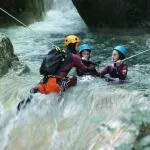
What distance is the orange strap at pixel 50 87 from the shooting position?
875 cm

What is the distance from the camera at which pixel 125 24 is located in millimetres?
17797

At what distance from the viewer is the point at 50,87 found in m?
8.76

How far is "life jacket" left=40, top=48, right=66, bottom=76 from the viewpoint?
8.77 m

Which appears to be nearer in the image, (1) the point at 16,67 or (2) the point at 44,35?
(1) the point at 16,67

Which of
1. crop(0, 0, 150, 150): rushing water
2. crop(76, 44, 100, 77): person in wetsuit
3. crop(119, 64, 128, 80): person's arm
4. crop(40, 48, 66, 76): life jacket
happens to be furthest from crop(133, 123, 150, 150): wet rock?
crop(76, 44, 100, 77): person in wetsuit

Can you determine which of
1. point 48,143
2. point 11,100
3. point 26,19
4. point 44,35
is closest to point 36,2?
point 26,19

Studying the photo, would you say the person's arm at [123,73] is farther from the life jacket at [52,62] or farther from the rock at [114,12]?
the rock at [114,12]

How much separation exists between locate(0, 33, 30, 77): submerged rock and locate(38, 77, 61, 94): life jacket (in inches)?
77.6

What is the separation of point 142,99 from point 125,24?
10.2m

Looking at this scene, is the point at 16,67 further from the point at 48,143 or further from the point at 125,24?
the point at 125,24

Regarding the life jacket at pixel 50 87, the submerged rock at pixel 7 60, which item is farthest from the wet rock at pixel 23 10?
the life jacket at pixel 50 87

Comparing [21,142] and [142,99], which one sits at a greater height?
[142,99]

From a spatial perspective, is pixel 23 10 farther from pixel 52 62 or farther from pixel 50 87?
pixel 50 87

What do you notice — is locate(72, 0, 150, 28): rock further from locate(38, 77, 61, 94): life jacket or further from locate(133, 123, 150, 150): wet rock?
locate(133, 123, 150, 150): wet rock
